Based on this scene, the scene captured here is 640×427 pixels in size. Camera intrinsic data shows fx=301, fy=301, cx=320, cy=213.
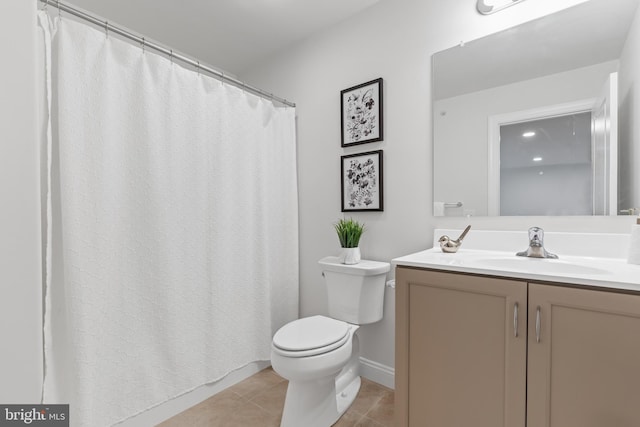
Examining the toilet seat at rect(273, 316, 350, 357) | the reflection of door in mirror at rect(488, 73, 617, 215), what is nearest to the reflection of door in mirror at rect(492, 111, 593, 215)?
the reflection of door in mirror at rect(488, 73, 617, 215)

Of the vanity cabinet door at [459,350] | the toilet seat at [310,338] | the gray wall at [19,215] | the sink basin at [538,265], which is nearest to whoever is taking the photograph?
the gray wall at [19,215]

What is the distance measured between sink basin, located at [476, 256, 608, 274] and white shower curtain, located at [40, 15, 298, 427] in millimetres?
1369

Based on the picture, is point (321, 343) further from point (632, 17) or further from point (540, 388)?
point (632, 17)

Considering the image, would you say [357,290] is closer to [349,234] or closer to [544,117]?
[349,234]

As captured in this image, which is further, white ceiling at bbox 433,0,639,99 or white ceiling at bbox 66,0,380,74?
white ceiling at bbox 66,0,380,74

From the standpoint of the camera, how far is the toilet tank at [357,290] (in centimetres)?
175

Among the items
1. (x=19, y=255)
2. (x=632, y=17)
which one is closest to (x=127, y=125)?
(x=19, y=255)

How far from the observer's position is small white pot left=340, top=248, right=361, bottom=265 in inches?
71.9

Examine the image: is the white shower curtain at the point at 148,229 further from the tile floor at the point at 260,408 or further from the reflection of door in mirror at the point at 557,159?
the reflection of door in mirror at the point at 557,159

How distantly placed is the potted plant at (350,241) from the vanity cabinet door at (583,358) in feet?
3.22

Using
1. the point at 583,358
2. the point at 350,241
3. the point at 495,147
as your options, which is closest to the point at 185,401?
the point at 350,241

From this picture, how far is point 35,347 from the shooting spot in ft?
1.93

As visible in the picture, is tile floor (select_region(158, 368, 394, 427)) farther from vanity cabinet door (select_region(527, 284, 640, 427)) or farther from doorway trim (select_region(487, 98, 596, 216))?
doorway trim (select_region(487, 98, 596, 216))

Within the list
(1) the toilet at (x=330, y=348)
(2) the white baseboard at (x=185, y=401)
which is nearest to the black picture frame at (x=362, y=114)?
(1) the toilet at (x=330, y=348)
